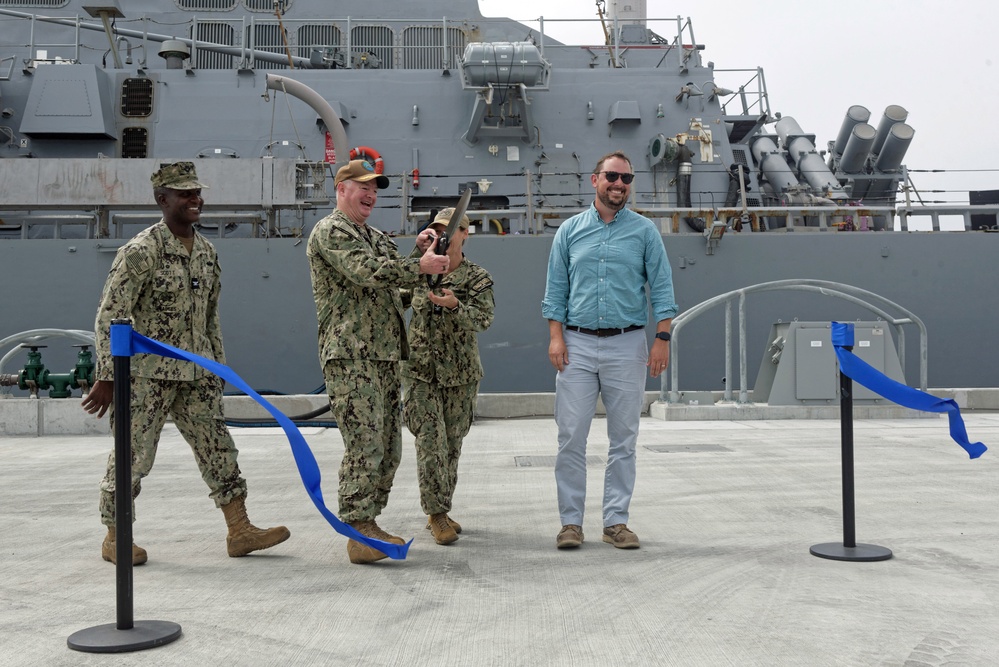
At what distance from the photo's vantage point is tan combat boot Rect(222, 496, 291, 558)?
3.65m

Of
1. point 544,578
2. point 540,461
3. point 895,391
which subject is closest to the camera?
point 544,578

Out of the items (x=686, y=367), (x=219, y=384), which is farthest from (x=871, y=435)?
(x=219, y=384)

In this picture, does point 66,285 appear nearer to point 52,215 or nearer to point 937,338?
point 52,215

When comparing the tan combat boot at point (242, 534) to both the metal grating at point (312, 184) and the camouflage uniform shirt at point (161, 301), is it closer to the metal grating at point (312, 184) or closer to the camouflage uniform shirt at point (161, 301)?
the camouflage uniform shirt at point (161, 301)

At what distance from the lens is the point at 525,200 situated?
13195 mm

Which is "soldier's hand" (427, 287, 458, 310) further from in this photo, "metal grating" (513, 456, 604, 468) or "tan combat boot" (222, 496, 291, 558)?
"metal grating" (513, 456, 604, 468)

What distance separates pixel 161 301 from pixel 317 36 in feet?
42.0

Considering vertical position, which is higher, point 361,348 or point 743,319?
point 361,348

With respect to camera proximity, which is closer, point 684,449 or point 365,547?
point 365,547

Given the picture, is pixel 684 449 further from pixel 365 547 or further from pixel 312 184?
pixel 312 184

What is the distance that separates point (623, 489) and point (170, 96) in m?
11.8

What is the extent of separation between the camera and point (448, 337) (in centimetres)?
402

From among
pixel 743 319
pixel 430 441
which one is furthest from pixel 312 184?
pixel 430 441

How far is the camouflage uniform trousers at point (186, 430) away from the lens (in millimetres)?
3543
